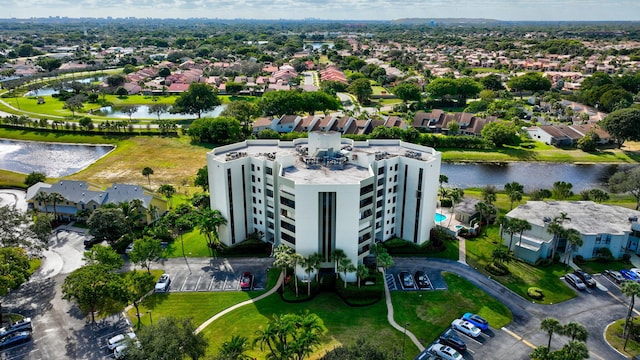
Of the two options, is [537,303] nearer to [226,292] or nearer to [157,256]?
[226,292]

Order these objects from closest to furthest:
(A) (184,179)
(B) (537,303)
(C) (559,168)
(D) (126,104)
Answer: (B) (537,303) → (A) (184,179) → (C) (559,168) → (D) (126,104)

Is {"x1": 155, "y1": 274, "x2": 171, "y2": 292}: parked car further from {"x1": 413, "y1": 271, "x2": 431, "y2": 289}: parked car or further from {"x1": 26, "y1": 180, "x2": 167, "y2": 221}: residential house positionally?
{"x1": 413, "y1": 271, "x2": 431, "y2": 289}: parked car

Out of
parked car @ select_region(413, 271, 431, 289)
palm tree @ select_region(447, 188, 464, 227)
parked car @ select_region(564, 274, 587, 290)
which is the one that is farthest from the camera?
palm tree @ select_region(447, 188, 464, 227)

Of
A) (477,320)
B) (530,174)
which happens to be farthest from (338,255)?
(530,174)

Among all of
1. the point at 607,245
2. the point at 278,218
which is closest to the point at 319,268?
the point at 278,218

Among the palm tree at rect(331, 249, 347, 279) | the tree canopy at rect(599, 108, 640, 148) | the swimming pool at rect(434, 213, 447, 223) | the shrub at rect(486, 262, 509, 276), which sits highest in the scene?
the tree canopy at rect(599, 108, 640, 148)

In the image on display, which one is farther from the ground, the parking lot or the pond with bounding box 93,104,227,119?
the pond with bounding box 93,104,227,119

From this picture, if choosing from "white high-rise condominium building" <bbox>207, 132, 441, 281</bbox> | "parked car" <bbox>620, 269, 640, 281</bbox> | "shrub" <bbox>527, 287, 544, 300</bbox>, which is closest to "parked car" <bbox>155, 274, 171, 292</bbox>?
"white high-rise condominium building" <bbox>207, 132, 441, 281</bbox>
